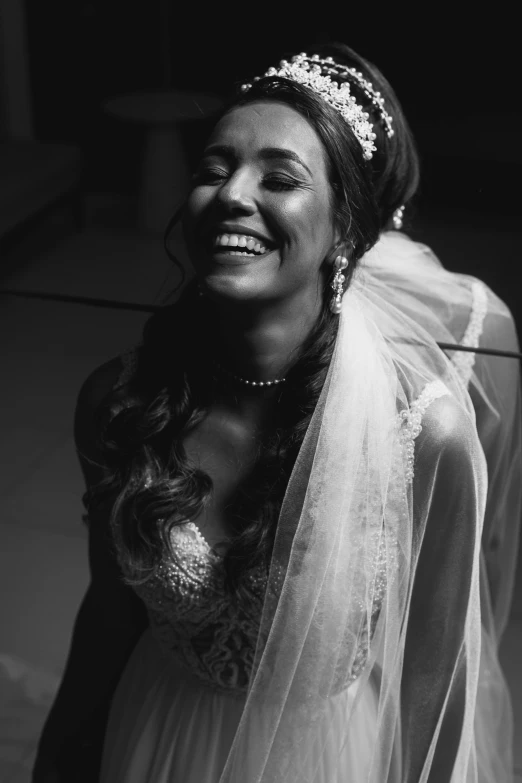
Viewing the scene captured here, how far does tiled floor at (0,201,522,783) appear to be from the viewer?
1.27m

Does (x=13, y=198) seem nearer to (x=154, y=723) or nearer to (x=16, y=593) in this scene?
(x=16, y=593)

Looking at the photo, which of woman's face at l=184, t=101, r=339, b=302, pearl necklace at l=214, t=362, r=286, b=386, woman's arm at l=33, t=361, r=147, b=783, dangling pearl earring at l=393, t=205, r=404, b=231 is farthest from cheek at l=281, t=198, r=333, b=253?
dangling pearl earring at l=393, t=205, r=404, b=231

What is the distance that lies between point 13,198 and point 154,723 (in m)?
0.79

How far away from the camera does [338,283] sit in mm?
782

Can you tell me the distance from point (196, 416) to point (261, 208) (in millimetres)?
225

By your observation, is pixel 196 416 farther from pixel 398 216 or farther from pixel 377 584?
pixel 398 216

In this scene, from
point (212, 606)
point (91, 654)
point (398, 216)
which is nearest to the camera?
point (212, 606)

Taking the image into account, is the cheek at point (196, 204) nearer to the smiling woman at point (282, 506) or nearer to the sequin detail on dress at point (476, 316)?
the smiling woman at point (282, 506)

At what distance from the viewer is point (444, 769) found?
2.46ft

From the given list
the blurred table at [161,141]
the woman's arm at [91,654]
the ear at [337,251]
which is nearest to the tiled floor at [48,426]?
the blurred table at [161,141]

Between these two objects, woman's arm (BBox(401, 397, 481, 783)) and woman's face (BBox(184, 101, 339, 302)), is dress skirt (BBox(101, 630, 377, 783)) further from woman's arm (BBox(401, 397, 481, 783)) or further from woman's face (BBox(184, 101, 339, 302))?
woman's face (BBox(184, 101, 339, 302))

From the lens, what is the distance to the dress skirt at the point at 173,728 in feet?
2.83

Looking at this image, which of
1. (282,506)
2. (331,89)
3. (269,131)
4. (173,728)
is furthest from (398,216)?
(173,728)

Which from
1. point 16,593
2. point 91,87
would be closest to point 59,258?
point 91,87
